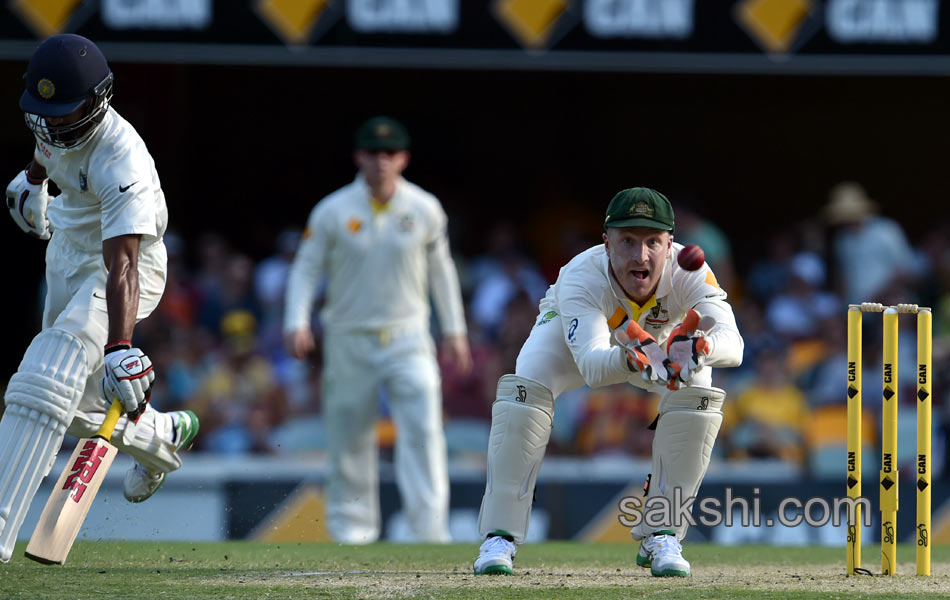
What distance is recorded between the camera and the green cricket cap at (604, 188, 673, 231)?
4477 millimetres

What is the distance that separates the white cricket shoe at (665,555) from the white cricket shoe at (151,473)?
5.18ft

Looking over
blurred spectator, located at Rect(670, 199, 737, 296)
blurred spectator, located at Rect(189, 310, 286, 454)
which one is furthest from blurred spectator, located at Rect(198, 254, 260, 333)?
blurred spectator, located at Rect(670, 199, 737, 296)

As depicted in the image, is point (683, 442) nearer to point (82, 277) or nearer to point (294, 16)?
point (82, 277)

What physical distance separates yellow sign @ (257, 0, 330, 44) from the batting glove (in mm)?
3782

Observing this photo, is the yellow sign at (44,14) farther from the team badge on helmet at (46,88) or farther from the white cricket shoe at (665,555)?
the white cricket shoe at (665,555)

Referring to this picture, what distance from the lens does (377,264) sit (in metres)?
7.88

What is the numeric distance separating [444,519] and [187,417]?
2.58 metres

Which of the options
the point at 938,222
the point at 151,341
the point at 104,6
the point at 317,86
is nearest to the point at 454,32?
the point at 104,6

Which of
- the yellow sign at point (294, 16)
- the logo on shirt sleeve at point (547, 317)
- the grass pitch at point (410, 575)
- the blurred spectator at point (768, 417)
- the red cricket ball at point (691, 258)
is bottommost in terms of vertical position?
the grass pitch at point (410, 575)

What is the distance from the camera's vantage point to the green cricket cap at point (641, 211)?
4.48m

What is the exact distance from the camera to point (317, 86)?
42.8ft

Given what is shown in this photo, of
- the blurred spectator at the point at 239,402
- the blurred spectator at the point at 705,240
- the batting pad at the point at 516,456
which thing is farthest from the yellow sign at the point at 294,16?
the batting pad at the point at 516,456

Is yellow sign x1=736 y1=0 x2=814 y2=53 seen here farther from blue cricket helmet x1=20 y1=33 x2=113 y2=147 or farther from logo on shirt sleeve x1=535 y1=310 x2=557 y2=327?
blue cricket helmet x1=20 y1=33 x2=113 y2=147

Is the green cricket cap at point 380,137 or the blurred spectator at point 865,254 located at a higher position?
the blurred spectator at point 865,254
